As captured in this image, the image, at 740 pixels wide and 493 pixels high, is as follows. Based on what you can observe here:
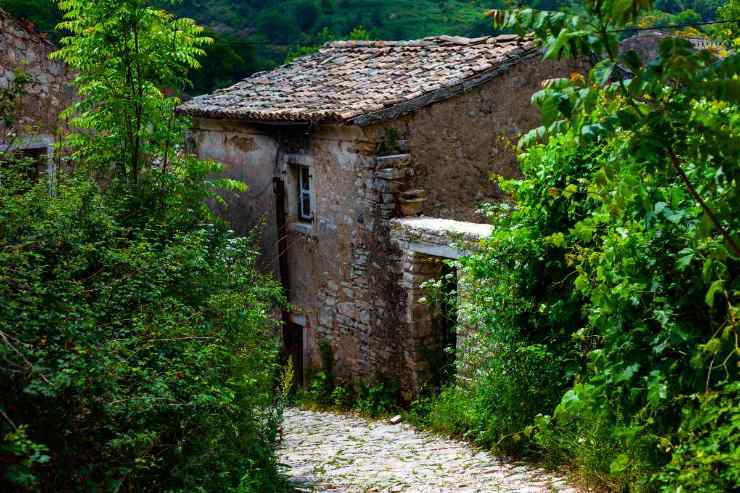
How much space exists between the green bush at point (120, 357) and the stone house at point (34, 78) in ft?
13.3

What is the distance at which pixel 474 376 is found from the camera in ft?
29.1

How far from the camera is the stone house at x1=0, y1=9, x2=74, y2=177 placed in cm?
1063

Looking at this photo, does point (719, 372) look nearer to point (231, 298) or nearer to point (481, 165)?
point (231, 298)

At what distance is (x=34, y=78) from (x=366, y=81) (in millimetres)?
4305

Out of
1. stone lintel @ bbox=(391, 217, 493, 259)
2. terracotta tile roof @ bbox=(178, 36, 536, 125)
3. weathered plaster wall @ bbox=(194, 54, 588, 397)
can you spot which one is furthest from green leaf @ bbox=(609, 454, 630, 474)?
terracotta tile roof @ bbox=(178, 36, 536, 125)

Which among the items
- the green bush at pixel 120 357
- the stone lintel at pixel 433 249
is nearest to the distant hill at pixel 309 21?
the stone lintel at pixel 433 249

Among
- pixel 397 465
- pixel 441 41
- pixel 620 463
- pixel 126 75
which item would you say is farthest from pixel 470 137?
pixel 620 463

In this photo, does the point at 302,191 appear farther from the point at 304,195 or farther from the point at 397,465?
the point at 397,465

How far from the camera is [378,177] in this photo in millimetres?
11398

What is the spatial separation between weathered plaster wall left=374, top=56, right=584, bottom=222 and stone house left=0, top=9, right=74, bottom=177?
3.77 metres

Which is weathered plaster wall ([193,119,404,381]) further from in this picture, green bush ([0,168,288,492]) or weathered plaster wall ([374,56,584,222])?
green bush ([0,168,288,492])

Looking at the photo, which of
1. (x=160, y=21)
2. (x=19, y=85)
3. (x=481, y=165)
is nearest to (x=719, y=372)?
(x=19, y=85)

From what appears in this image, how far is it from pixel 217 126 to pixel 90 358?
32.6 feet

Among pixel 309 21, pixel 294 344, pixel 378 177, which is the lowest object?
pixel 294 344
